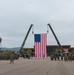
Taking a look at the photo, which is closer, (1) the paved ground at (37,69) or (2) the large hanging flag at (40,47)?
(1) the paved ground at (37,69)

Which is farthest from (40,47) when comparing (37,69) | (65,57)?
(37,69)

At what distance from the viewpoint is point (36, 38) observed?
8556 centimetres

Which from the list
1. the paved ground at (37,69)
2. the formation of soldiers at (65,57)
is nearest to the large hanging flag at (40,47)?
the formation of soldiers at (65,57)

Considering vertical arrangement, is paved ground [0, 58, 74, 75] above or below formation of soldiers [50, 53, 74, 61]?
below

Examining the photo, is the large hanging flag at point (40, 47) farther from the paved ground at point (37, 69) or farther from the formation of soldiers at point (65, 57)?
the paved ground at point (37, 69)

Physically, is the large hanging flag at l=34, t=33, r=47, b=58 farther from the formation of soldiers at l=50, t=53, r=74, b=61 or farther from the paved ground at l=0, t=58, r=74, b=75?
the paved ground at l=0, t=58, r=74, b=75

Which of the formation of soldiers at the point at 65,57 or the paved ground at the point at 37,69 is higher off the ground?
the formation of soldiers at the point at 65,57

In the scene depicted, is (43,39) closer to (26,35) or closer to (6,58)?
(6,58)

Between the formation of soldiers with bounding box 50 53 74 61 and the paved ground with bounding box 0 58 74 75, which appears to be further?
the formation of soldiers with bounding box 50 53 74 61

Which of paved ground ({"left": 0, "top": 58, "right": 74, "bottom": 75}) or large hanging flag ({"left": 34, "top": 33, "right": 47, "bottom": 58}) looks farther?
large hanging flag ({"left": 34, "top": 33, "right": 47, "bottom": 58})

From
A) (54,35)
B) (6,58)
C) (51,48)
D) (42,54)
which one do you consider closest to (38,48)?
(42,54)

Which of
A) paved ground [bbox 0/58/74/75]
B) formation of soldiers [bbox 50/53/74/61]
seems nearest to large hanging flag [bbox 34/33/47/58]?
formation of soldiers [bbox 50/53/74/61]

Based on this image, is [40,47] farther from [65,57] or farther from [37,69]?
[37,69]

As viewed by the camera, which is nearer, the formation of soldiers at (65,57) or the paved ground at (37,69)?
the paved ground at (37,69)
